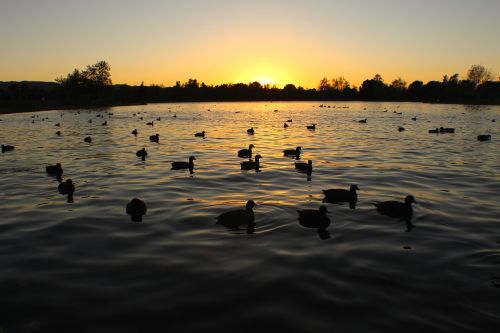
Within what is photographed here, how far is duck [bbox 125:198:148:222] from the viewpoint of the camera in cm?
1299

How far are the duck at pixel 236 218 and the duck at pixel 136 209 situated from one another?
8.79 feet

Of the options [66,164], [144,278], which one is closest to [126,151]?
[66,164]

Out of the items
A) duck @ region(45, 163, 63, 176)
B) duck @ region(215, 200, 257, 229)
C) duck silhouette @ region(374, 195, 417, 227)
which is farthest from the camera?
duck @ region(45, 163, 63, 176)

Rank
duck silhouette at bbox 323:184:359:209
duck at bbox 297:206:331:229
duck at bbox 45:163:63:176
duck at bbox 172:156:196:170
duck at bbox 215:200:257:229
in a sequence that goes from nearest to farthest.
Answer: duck at bbox 297:206:331:229 → duck at bbox 215:200:257:229 → duck silhouette at bbox 323:184:359:209 → duck at bbox 45:163:63:176 → duck at bbox 172:156:196:170

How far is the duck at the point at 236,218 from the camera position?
12.1m

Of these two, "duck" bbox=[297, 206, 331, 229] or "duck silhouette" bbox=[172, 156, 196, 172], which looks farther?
"duck silhouette" bbox=[172, 156, 196, 172]

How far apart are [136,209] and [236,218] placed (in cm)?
347

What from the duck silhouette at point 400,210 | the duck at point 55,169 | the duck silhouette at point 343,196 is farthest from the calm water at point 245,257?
the duck at point 55,169

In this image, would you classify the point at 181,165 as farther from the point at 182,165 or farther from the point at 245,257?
the point at 245,257

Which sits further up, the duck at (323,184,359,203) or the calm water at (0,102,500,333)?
the duck at (323,184,359,203)

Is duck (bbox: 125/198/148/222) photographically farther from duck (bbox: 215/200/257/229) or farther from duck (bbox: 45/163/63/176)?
duck (bbox: 45/163/63/176)

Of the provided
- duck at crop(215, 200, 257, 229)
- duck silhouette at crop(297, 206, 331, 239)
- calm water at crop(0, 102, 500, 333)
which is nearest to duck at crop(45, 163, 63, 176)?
calm water at crop(0, 102, 500, 333)

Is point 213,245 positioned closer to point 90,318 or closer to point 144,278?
point 144,278

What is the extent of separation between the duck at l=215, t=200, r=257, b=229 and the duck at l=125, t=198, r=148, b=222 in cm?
268
